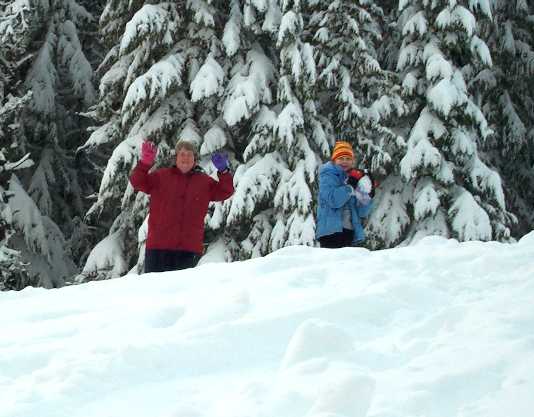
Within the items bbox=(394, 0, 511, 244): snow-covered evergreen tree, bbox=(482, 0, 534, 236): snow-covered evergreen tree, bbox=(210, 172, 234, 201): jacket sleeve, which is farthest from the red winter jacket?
bbox=(482, 0, 534, 236): snow-covered evergreen tree

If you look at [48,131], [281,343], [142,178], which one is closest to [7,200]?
[48,131]

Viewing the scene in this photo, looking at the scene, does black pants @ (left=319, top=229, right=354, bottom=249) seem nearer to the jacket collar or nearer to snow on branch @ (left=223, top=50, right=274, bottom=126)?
the jacket collar

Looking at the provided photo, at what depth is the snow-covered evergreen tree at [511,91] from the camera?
554 inches

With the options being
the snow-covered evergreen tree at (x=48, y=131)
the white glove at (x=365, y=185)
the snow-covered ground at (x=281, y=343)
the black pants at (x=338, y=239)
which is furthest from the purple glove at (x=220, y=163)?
the snow-covered evergreen tree at (x=48, y=131)

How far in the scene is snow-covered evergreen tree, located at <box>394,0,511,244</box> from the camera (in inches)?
428

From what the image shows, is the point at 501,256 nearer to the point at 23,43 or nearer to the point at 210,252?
the point at 210,252

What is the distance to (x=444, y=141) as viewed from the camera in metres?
11.3

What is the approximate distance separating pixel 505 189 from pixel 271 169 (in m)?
6.03

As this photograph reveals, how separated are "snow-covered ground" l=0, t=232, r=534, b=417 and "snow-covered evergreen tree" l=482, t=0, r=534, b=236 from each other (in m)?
9.88

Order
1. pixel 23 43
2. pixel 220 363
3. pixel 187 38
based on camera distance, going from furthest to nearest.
Answer: pixel 23 43, pixel 187 38, pixel 220 363

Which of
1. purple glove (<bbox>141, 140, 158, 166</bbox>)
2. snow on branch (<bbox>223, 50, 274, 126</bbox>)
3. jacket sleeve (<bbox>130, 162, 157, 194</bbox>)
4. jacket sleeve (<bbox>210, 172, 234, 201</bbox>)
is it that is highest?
snow on branch (<bbox>223, 50, 274, 126</bbox>)

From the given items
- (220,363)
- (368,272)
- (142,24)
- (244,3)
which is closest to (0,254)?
(142,24)

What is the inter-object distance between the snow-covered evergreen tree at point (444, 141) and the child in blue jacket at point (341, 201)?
3.93 meters

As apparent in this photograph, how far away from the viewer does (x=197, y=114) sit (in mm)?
11352
